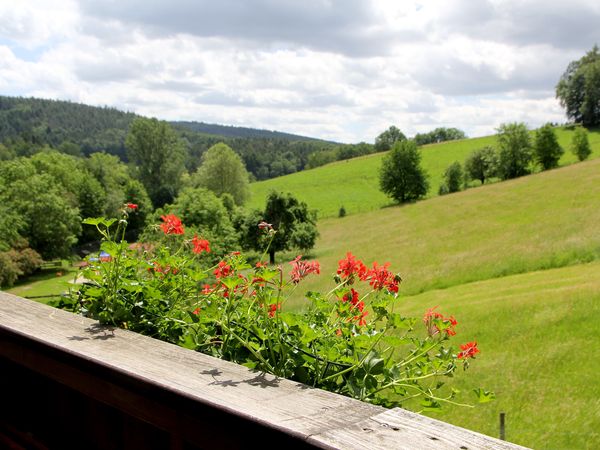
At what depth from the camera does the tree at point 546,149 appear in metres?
60.1

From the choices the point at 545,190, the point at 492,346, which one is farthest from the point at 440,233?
the point at 492,346

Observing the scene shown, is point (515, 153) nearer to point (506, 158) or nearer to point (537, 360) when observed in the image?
point (506, 158)

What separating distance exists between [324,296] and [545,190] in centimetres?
4670

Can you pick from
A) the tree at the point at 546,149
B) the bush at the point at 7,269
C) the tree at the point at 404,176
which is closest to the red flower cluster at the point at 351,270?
the bush at the point at 7,269

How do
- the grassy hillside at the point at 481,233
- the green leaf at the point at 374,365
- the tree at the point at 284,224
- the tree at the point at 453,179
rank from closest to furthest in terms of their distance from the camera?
the green leaf at the point at 374,365
the grassy hillside at the point at 481,233
the tree at the point at 284,224
the tree at the point at 453,179

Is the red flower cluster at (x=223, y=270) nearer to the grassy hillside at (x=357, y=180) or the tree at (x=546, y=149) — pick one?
the grassy hillside at (x=357, y=180)

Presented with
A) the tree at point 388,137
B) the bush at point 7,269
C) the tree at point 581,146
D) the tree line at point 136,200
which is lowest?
the bush at point 7,269

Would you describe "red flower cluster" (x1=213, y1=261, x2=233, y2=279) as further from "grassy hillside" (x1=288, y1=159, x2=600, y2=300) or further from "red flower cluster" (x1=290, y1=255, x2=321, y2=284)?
"grassy hillside" (x1=288, y1=159, x2=600, y2=300)

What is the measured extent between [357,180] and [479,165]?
737 inches

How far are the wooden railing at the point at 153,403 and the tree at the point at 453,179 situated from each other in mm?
67093

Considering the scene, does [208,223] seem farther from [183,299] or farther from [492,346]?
[183,299]

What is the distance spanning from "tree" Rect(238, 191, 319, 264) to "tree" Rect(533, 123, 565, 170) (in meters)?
30.4

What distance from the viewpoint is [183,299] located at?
236 centimetres

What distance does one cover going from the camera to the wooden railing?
3.75ft
